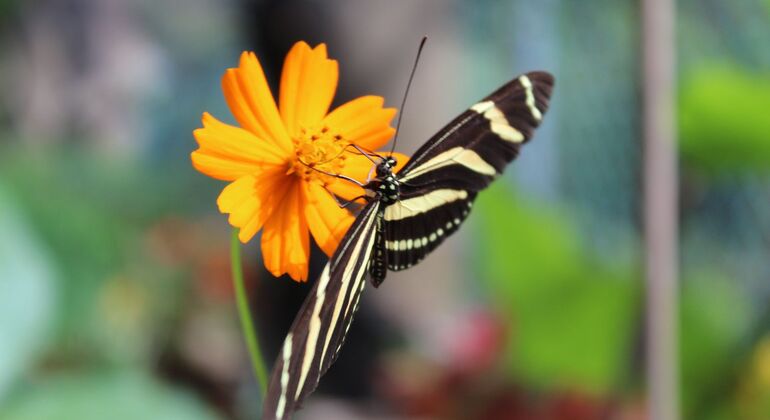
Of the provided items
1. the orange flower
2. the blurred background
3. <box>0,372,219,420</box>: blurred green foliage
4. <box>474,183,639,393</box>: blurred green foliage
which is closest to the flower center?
the orange flower

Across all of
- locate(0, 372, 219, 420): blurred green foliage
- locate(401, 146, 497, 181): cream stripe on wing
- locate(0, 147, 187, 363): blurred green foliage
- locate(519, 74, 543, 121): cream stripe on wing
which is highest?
locate(519, 74, 543, 121): cream stripe on wing

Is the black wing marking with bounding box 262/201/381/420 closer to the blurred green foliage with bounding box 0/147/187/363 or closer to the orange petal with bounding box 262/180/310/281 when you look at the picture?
the orange petal with bounding box 262/180/310/281

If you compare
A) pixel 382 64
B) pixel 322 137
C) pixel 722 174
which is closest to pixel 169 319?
pixel 382 64

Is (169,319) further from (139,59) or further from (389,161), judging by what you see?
(389,161)

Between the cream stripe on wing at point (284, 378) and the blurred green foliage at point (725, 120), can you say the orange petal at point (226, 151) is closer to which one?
the cream stripe on wing at point (284, 378)

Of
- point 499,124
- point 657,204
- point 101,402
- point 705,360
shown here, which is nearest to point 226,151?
point 499,124

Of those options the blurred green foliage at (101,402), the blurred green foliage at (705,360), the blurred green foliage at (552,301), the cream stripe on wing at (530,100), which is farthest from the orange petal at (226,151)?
the blurred green foliage at (705,360)
